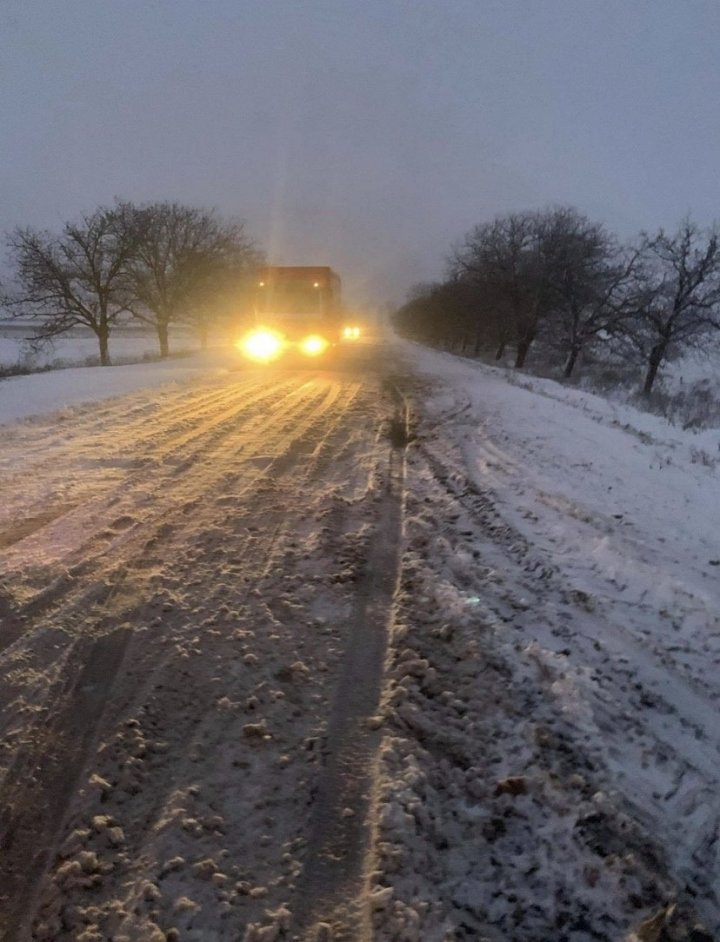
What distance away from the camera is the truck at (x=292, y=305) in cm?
2383

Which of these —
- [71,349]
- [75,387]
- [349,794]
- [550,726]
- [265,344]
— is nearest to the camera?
[349,794]

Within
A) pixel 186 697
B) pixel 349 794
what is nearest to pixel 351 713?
pixel 349 794

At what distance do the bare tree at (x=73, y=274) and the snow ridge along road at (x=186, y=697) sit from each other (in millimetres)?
25790

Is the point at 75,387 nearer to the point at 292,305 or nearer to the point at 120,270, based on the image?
the point at 292,305

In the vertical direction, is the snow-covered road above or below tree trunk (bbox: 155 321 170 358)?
below

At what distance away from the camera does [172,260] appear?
3288 centimetres

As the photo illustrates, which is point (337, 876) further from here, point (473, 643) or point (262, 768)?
point (473, 643)

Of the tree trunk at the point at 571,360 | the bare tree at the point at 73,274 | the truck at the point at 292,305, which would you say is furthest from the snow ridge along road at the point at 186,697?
the tree trunk at the point at 571,360

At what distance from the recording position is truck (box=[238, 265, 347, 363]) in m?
23.8

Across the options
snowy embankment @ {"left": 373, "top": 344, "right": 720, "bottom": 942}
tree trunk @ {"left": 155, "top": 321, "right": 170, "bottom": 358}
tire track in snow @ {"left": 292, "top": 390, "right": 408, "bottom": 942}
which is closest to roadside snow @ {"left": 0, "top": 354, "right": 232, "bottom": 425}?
snowy embankment @ {"left": 373, "top": 344, "right": 720, "bottom": 942}

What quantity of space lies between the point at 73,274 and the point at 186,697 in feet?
101

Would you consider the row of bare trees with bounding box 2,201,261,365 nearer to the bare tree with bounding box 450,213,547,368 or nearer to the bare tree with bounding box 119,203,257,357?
the bare tree with bounding box 119,203,257,357

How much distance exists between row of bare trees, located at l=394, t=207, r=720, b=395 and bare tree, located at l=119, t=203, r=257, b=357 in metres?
20.9

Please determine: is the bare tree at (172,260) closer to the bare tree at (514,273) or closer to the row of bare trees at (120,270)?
the row of bare trees at (120,270)
